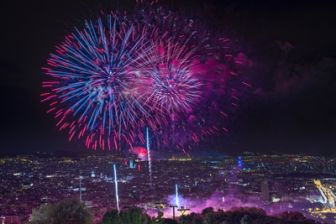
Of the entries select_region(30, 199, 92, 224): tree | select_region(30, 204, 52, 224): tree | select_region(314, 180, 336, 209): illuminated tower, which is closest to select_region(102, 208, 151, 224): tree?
select_region(30, 199, 92, 224): tree

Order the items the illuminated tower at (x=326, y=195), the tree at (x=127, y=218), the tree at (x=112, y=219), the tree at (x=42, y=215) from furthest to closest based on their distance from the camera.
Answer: the illuminated tower at (x=326, y=195) → the tree at (x=112, y=219) → the tree at (x=127, y=218) → the tree at (x=42, y=215)

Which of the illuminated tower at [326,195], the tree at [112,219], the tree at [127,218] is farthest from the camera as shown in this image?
the illuminated tower at [326,195]

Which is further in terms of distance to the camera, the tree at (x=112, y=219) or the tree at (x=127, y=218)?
the tree at (x=112, y=219)

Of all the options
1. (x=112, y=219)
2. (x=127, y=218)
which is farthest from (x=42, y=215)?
(x=127, y=218)

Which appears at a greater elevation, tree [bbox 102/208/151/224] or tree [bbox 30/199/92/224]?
tree [bbox 30/199/92/224]

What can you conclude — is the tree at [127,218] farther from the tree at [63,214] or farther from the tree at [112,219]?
the tree at [63,214]

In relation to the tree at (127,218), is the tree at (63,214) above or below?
above

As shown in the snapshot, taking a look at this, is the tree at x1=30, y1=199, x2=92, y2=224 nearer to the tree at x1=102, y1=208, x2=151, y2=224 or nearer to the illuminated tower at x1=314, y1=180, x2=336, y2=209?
the tree at x1=102, y1=208, x2=151, y2=224

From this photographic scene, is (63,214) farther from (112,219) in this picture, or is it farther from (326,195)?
(326,195)

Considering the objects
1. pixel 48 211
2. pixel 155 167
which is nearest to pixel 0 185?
pixel 155 167

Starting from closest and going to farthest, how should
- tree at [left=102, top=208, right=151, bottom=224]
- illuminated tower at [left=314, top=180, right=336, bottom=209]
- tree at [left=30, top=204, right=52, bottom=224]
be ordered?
tree at [left=30, top=204, right=52, bottom=224], tree at [left=102, top=208, right=151, bottom=224], illuminated tower at [left=314, top=180, right=336, bottom=209]

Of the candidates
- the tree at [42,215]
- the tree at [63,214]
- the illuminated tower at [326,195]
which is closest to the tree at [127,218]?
the tree at [63,214]

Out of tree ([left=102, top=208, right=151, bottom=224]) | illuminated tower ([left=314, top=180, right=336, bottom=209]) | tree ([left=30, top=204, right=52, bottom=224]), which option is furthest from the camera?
illuminated tower ([left=314, top=180, right=336, bottom=209])
